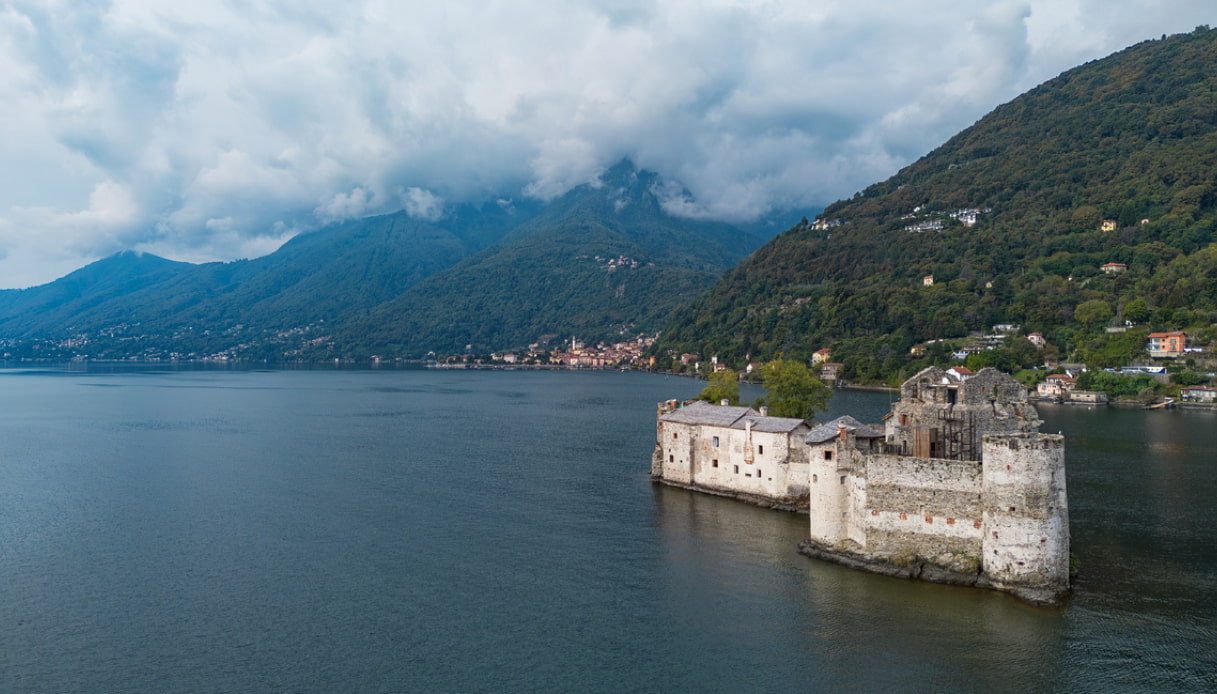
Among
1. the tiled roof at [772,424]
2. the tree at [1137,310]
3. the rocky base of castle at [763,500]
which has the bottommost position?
the rocky base of castle at [763,500]

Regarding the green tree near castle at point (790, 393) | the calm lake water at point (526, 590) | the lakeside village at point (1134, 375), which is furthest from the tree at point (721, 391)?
the lakeside village at point (1134, 375)

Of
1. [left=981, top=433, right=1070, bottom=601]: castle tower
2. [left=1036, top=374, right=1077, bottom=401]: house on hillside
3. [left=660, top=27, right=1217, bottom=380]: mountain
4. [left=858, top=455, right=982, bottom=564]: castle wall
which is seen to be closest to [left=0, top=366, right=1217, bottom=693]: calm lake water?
[left=981, top=433, right=1070, bottom=601]: castle tower

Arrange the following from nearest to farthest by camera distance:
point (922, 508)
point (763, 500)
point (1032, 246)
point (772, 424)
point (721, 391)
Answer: point (922, 508)
point (772, 424)
point (763, 500)
point (721, 391)
point (1032, 246)

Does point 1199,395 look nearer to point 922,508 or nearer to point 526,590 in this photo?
point 922,508

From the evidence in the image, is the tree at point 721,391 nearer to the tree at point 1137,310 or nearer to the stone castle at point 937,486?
the stone castle at point 937,486

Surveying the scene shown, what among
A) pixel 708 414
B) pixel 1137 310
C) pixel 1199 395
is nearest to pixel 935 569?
pixel 708 414

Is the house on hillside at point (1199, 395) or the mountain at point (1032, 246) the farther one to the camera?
the mountain at point (1032, 246)
